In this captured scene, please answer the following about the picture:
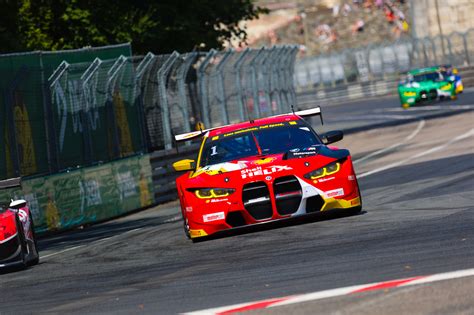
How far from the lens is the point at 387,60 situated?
65.1 meters

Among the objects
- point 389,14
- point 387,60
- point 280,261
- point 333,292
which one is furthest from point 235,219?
point 389,14

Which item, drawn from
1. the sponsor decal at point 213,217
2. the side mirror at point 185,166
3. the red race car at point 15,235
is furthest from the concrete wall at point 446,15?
the red race car at point 15,235

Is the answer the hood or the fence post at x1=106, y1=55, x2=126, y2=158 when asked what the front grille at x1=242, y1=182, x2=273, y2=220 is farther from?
the fence post at x1=106, y1=55, x2=126, y2=158

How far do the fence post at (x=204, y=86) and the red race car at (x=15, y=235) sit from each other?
11832 millimetres

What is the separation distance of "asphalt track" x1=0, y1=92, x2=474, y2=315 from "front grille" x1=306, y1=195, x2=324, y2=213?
20 cm

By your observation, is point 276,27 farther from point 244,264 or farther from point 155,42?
point 244,264

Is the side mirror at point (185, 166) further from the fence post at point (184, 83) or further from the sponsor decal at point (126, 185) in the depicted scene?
the fence post at point (184, 83)

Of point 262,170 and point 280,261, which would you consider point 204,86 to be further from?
point 280,261

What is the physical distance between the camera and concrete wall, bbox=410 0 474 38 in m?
74.5

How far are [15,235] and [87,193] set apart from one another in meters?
7.29

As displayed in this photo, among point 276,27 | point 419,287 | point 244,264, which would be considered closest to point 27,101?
point 244,264

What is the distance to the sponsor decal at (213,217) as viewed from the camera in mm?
13609

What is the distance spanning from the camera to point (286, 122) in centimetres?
1509

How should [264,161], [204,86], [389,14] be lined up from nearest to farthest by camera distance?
[264,161], [204,86], [389,14]
